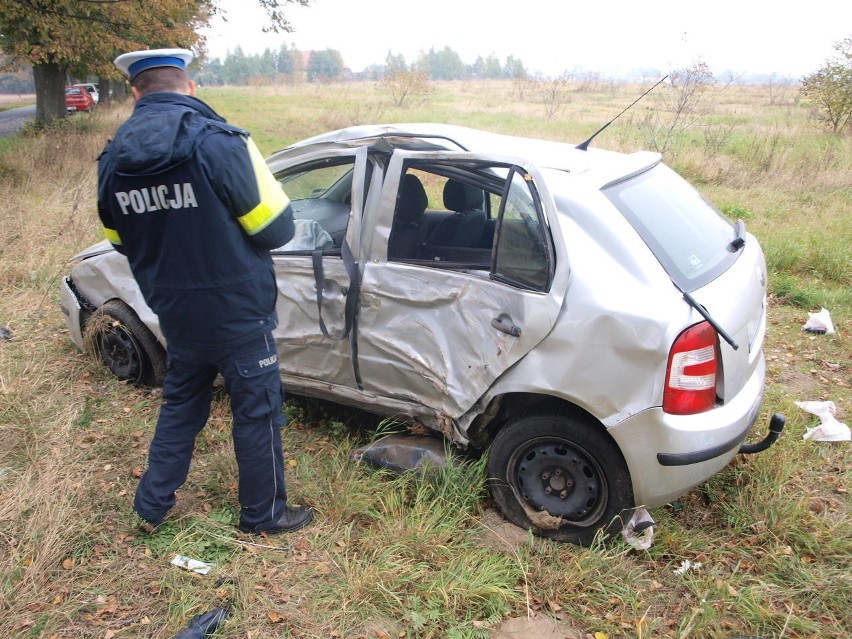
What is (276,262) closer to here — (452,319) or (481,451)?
(452,319)

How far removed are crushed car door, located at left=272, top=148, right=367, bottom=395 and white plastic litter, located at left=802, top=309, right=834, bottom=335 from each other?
155 inches

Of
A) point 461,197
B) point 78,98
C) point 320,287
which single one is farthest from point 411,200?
point 78,98

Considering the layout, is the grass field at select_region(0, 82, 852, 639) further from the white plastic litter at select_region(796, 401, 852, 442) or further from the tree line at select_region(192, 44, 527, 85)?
the tree line at select_region(192, 44, 527, 85)

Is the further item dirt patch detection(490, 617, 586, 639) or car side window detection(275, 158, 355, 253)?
car side window detection(275, 158, 355, 253)

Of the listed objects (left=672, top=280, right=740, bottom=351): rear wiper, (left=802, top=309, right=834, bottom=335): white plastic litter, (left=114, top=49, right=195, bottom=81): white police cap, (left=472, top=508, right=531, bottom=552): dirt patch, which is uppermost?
(left=114, top=49, right=195, bottom=81): white police cap

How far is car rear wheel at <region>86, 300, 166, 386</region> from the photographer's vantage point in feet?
13.4

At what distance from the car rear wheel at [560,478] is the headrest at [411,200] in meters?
1.25

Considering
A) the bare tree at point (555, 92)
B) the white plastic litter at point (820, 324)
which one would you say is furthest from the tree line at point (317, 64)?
the white plastic litter at point (820, 324)

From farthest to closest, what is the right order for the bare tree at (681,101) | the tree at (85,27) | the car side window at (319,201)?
the bare tree at (681,101)
the tree at (85,27)
the car side window at (319,201)

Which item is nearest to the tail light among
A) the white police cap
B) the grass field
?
the grass field

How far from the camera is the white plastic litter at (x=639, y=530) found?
8.96ft

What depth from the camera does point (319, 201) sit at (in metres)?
4.09

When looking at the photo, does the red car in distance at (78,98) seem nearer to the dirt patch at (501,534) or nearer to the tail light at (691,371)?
the dirt patch at (501,534)

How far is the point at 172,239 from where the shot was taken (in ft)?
8.07
